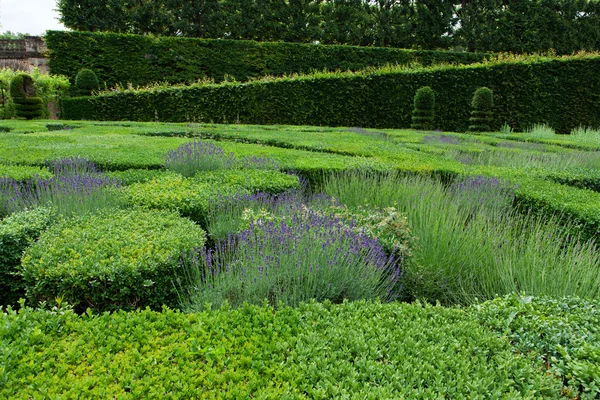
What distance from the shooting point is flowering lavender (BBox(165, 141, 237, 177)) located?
497cm

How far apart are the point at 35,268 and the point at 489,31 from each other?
37.4 meters

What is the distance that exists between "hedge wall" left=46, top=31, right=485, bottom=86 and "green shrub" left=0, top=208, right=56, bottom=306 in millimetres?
19710

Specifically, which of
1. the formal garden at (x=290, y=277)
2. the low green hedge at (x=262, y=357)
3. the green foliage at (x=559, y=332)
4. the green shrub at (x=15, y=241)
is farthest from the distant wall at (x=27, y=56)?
the green foliage at (x=559, y=332)

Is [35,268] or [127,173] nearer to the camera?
[35,268]

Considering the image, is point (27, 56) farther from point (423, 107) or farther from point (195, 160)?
point (195, 160)

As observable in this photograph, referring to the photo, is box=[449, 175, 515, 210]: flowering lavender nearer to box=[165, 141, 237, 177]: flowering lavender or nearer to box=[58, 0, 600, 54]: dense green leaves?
box=[165, 141, 237, 177]: flowering lavender

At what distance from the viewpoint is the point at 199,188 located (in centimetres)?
387

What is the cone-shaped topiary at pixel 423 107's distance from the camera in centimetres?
1434

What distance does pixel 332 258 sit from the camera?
248 centimetres

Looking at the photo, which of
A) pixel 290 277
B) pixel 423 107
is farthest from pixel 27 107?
pixel 290 277

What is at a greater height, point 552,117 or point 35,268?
point 552,117

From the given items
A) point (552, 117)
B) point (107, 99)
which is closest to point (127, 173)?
point (107, 99)

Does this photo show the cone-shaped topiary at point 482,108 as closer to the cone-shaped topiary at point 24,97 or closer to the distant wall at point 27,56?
the cone-shaped topiary at point 24,97

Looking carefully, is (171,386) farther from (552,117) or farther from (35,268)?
(552,117)
